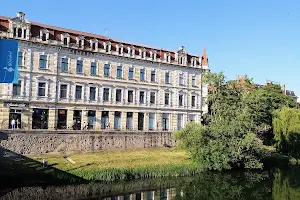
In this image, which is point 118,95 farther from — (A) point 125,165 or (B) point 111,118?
(A) point 125,165

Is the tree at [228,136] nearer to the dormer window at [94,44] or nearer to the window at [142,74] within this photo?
the window at [142,74]

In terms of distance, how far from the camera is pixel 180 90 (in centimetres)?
5756

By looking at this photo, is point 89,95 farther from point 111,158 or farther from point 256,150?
point 256,150

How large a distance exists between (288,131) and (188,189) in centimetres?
2808

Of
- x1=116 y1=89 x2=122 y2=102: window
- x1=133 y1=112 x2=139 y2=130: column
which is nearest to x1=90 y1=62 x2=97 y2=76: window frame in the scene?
x1=116 y1=89 x2=122 y2=102: window

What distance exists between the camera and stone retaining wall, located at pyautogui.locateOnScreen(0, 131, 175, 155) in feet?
119

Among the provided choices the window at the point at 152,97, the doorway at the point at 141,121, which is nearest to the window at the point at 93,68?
the doorway at the point at 141,121

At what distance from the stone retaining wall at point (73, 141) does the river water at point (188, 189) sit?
8.90 metres

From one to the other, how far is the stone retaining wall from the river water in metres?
8.90

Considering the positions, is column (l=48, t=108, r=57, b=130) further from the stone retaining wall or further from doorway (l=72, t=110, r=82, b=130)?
the stone retaining wall

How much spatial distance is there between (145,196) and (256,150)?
19280 mm

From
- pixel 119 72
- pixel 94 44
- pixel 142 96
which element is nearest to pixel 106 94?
pixel 119 72

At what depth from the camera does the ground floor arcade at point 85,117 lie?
42.2 metres

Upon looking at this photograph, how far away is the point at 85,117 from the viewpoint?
47562 millimetres
